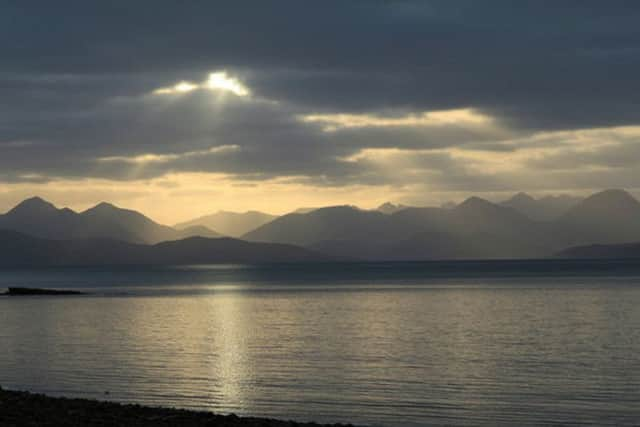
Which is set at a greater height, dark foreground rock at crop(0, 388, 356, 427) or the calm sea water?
dark foreground rock at crop(0, 388, 356, 427)

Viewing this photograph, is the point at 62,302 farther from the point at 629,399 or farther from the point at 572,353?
the point at 629,399

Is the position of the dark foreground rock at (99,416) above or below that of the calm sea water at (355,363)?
above

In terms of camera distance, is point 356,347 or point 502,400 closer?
point 502,400

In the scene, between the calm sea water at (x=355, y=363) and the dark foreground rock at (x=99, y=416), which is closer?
the dark foreground rock at (x=99, y=416)

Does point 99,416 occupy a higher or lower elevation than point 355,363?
higher

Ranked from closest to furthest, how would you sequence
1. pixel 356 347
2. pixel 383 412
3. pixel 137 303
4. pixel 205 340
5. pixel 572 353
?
pixel 383 412, pixel 572 353, pixel 356 347, pixel 205 340, pixel 137 303

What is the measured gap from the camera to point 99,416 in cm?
2878

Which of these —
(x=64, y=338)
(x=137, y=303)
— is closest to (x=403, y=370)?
(x=64, y=338)

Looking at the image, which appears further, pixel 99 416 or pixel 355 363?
pixel 355 363

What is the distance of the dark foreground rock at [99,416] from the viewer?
27.5 metres

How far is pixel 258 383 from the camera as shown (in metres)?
43.7

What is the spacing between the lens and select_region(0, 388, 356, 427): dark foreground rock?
2748cm

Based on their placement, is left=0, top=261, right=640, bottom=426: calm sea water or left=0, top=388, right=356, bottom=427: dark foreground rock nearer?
left=0, top=388, right=356, bottom=427: dark foreground rock

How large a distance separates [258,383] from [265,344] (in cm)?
2040
